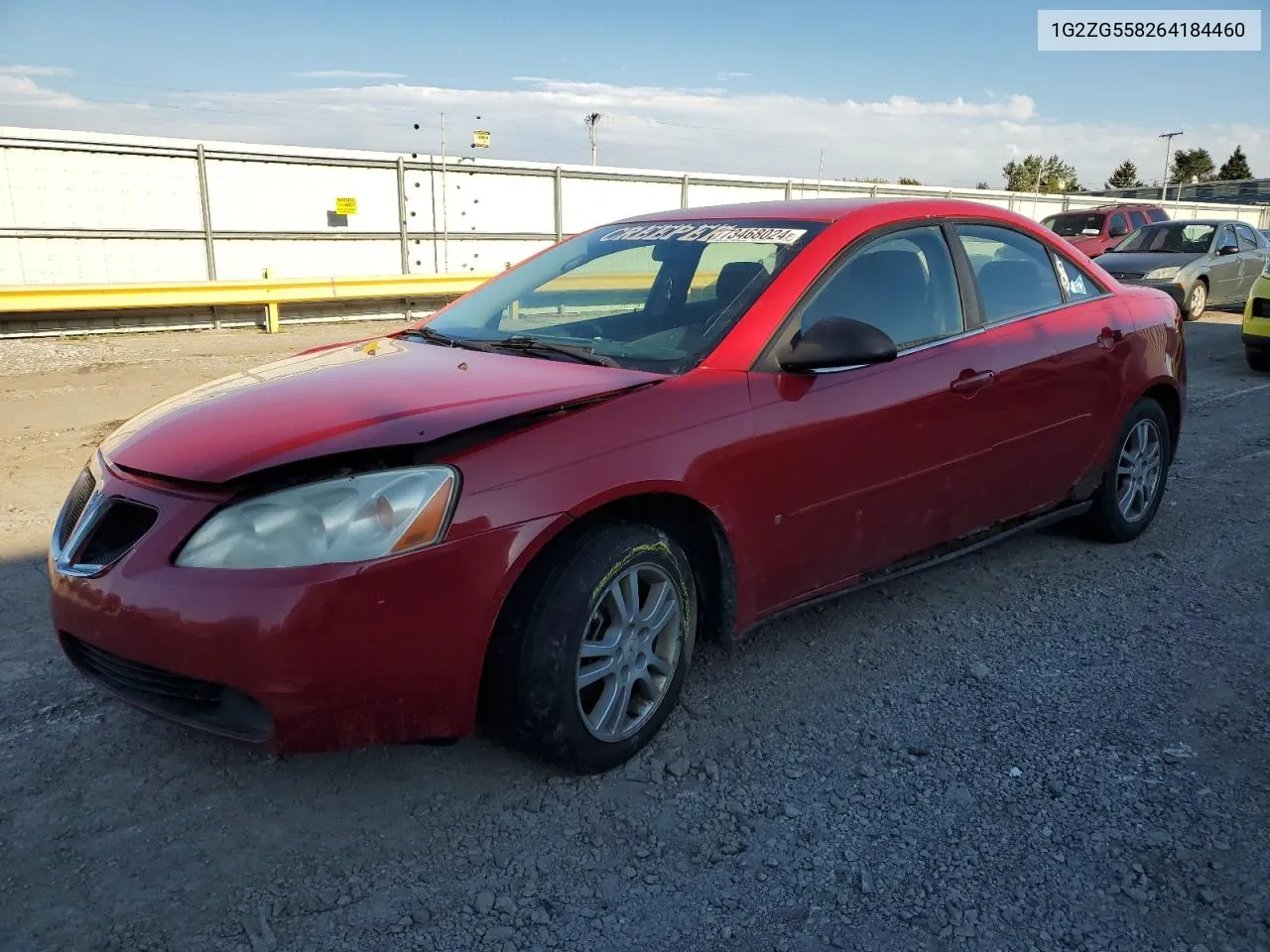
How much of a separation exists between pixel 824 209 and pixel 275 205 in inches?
596

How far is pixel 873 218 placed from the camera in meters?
3.66

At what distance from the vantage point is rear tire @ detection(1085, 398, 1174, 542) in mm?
4720

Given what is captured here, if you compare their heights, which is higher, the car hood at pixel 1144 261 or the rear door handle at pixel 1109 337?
the car hood at pixel 1144 261

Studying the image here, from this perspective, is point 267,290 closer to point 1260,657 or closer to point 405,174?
point 405,174

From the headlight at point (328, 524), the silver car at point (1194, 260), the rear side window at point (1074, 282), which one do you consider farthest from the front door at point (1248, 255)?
the headlight at point (328, 524)

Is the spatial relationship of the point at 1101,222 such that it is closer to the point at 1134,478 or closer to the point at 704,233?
the point at 1134,478

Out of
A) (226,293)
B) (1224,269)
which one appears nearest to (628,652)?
(226,293)

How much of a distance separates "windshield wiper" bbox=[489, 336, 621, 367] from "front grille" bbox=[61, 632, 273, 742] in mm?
1441

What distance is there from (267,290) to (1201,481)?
12.3 metres

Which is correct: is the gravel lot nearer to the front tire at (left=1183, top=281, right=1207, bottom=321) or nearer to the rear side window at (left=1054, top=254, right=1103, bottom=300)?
the rear side window at (left=1054, top=254, right=1103, bottom=300)

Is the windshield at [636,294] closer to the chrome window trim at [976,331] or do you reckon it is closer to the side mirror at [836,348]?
the side mirror at [836,348]

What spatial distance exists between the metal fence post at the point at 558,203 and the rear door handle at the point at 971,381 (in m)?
17.2

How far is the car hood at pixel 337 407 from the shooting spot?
2523mm

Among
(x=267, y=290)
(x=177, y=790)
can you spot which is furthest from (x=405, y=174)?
(x=177, y=790)
